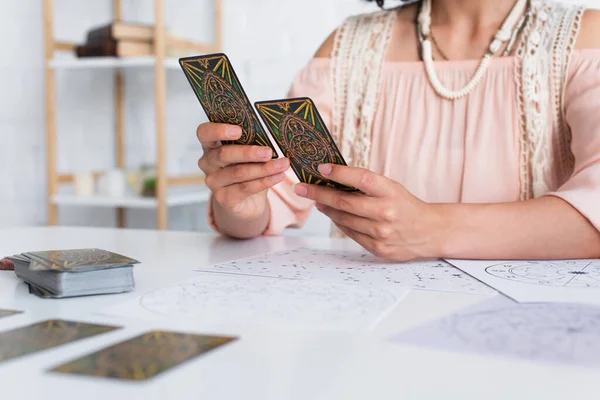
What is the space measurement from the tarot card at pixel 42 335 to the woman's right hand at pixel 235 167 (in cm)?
38

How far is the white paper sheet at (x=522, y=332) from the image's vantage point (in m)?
0.49

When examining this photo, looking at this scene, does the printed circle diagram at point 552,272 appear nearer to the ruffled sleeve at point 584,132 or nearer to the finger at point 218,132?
the ruffled sleeve at point 584,132

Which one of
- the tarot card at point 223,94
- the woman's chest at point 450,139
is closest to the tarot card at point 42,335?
the tarot card at point 223,94

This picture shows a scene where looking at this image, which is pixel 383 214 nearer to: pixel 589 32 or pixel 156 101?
pixel 589 32

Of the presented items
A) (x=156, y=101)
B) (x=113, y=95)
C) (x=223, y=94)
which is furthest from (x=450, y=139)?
(x=113, y=95)

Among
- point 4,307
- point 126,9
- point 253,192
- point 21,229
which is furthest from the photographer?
point 126,9

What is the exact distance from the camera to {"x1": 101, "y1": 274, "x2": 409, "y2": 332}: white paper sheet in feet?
1.88

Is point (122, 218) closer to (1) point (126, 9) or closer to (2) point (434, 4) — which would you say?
(1) point (126, 9)

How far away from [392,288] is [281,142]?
0.24 meters

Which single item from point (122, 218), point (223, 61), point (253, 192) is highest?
point (223, 61)

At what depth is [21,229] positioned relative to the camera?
4.28 ft

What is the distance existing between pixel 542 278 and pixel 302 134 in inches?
12.6

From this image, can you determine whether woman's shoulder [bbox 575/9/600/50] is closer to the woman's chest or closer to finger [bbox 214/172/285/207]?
the woman's chest

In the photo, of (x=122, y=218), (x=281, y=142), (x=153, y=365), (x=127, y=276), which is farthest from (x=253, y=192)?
(x=122, y=218)
